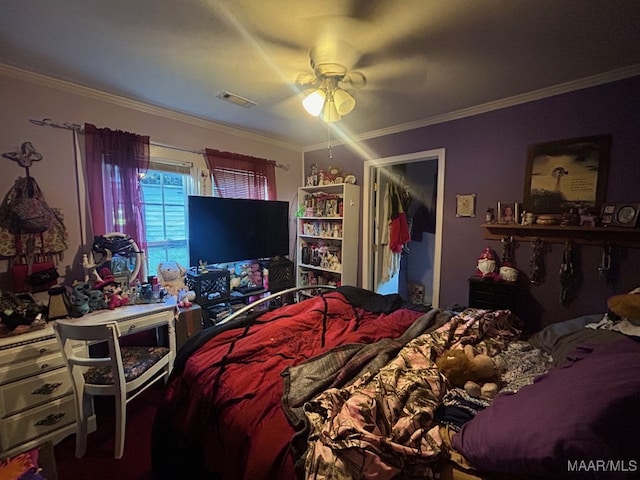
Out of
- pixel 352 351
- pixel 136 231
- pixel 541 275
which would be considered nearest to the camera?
pixel 352 351

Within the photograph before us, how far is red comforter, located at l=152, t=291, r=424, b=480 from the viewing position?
3.42 feet

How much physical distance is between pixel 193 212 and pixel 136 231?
53 centimetres

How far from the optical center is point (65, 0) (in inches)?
54.1

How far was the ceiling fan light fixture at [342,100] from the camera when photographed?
1.88m

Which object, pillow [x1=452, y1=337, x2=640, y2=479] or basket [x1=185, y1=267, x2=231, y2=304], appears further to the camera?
basket [x1=185, y1=267, x2=231, y2=304]

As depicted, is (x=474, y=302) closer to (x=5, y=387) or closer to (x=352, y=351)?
(x=352, y=351)

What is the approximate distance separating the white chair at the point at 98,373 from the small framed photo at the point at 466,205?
9.62 ft

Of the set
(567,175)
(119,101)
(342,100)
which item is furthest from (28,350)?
(567,175)

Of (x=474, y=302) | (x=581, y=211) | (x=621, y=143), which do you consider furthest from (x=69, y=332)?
(x=621, y=143)

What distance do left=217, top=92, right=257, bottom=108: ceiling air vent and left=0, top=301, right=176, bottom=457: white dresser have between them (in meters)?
1.99

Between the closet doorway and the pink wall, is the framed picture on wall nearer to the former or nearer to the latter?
the closet doorway

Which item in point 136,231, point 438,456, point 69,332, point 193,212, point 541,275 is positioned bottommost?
point 438,456

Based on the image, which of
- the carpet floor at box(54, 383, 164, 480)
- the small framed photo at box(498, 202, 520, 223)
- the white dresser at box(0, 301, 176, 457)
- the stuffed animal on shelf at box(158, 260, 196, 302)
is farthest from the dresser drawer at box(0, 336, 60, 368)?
the small framed photo at box(498, 202, 520, 223)

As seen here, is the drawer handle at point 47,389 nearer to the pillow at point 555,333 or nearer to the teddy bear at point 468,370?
the teddy bear at point 468,370
